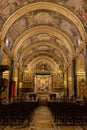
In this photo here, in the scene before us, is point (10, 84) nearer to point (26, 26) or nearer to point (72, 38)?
point (26, 26)

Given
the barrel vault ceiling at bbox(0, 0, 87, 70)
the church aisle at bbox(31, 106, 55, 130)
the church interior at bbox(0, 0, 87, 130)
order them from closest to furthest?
the church aisle at bbox(31, 106, 55, 130) → the church interior at bbox(0, 0, 87, 130) → the barrel vault ceiling at bbox(0, 0, 87, 70)

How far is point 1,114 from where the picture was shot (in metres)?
8.43

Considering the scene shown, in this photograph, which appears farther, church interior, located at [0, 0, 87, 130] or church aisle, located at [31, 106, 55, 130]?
church interior, located at [0, 0, 87, 130]

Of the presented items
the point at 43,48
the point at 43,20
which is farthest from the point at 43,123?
the point at 43,48

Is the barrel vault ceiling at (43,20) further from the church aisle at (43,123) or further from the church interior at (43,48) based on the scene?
the church aisle at (43,123)

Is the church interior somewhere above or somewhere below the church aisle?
above

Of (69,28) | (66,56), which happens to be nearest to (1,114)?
(69,28)

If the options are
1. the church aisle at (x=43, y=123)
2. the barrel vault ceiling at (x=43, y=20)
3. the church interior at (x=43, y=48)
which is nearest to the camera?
the church aisle at (x=43, y=123)

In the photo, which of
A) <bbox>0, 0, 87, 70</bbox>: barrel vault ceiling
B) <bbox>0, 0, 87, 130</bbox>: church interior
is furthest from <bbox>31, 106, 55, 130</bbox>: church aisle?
<bbox>0, 0, 87, 70</bbox>: barrel vault ceiling

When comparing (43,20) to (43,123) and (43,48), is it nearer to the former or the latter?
(43,48)

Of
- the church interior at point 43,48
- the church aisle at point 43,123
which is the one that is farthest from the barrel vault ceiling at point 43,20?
the church aisle at point 43,123

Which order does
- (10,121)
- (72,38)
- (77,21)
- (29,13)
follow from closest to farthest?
(10,121) < (77,21) < (29,13) < (72,38)

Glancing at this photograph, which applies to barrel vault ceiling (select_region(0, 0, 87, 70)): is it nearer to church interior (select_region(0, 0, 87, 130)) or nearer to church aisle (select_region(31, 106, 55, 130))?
church interior (select_region(0, 0, 87, 130))

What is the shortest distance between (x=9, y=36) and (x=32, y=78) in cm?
1855
